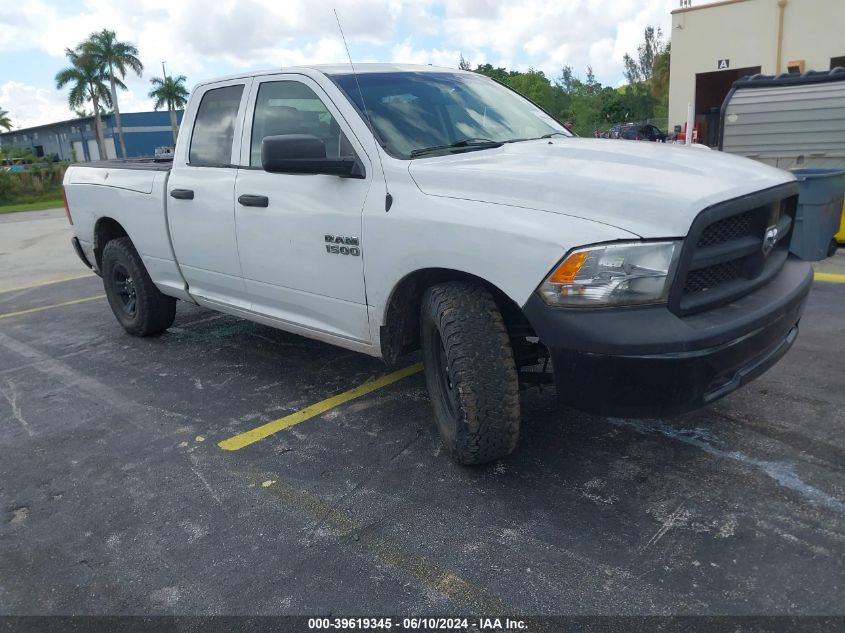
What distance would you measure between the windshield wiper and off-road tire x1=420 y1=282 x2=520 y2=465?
29.9 inches

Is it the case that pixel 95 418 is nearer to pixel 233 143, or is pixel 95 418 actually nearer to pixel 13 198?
pixel 233 143

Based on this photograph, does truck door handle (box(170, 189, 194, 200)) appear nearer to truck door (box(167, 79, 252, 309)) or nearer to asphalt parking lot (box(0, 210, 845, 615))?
truck door (box(167, 79, 252, 309))

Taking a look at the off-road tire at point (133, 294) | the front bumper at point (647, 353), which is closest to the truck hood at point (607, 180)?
the front bumper at point (647, 353)

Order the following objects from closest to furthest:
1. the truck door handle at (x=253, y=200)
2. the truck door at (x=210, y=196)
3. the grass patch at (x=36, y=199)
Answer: the truck door handle at (x=253, y=200), the truck door at (x=210, y=196), the grass patch at (x=36, y=199)

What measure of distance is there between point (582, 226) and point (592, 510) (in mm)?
1191

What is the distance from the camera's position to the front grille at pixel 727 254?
8.59 feet

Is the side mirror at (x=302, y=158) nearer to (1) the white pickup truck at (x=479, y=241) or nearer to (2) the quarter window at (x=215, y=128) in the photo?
(1) the white pickup truck at (x=479, y=241)

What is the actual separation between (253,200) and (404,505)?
201 centimetres

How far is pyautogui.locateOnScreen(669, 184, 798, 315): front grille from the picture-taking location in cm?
262

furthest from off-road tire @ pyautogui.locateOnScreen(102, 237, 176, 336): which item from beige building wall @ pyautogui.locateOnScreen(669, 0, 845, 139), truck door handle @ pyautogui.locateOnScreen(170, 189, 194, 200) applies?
beige building wall @ pyautogui.locateOnScreen(669, 0, 845, 139)

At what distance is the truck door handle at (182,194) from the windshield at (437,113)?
1.36 metres

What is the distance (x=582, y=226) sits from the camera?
8.71ft

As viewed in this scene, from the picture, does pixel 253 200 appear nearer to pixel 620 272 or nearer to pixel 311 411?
pixel 311 411

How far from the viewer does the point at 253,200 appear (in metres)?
4.09
